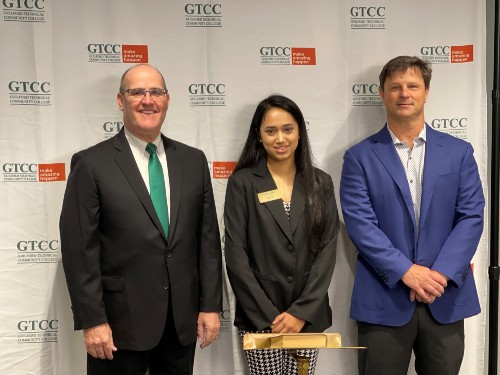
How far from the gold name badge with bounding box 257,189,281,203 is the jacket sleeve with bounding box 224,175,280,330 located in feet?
0.26

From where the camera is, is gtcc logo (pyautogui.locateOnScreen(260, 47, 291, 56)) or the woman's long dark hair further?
gtcc logo (pyautogui.locateOnScreen(260, 47, 291, 56))

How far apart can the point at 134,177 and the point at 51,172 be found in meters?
0.77

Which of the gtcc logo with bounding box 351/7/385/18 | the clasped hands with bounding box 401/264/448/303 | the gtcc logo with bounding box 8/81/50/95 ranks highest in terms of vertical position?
the gtcc logo with bounding box 351/7/385/18

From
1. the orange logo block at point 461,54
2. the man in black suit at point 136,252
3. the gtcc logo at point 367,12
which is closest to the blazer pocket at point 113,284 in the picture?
the man in black suit at point 136,252

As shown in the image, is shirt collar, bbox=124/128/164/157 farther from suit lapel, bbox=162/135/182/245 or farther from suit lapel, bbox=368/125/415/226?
suit lapel, bbox=368/125/415/226

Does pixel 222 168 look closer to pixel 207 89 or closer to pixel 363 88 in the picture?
pixel 207 89

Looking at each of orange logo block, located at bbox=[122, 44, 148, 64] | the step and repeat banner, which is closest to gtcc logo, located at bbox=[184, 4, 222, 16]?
the step and repeat banner

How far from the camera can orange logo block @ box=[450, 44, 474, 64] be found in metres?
2.75

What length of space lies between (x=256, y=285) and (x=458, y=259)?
91cm

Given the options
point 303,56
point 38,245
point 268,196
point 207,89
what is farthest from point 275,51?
point 38,245

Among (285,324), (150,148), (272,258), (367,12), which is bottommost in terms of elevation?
(285,324)

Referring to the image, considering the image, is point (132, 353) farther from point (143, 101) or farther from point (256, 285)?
point (143, 101)

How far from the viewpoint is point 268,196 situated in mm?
2297

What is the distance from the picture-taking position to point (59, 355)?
8.59 feet
